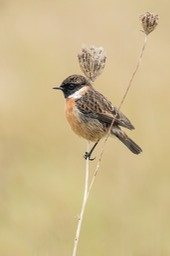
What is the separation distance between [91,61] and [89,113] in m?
1.38

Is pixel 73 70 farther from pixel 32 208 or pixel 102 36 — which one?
pixel 32 208

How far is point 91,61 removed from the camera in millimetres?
5750

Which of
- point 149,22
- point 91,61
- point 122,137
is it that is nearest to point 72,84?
point 122,137

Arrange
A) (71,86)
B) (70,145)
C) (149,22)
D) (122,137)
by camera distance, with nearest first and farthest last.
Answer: (149,22) < (122,137) < (71,86) < (70,145)

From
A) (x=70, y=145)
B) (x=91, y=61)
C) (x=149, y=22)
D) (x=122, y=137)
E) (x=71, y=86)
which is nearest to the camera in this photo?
(x=149, y=22)

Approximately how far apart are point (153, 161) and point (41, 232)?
1.79m

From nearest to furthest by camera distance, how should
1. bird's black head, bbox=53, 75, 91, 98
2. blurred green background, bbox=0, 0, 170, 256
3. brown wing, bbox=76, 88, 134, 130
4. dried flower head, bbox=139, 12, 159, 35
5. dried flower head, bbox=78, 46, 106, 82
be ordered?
dried flower head, bbox=139, 12, 159, 35 < dried flower head, bbox=78, 46, 106, 82 < brown wing, bbox=76, 88, 134, 130 < bird's black head, bbox=53, 75, 91, 98 < blurred green background, bbox=0, 0, 170, 256

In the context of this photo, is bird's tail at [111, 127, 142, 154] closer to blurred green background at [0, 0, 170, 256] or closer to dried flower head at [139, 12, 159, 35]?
blurred green background at [0, 0, 170, 256]

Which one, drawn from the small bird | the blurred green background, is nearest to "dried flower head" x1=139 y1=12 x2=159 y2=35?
the blurred green background

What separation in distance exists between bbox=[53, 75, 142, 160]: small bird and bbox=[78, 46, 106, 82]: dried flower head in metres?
1.11

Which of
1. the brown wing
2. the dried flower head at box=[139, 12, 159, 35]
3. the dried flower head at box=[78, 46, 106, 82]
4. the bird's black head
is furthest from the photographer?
the bird's black head

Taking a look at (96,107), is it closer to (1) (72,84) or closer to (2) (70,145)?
(1) (72,84)

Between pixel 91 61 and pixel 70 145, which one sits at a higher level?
pixel 91 61

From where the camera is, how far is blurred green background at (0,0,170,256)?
23.9 feet
